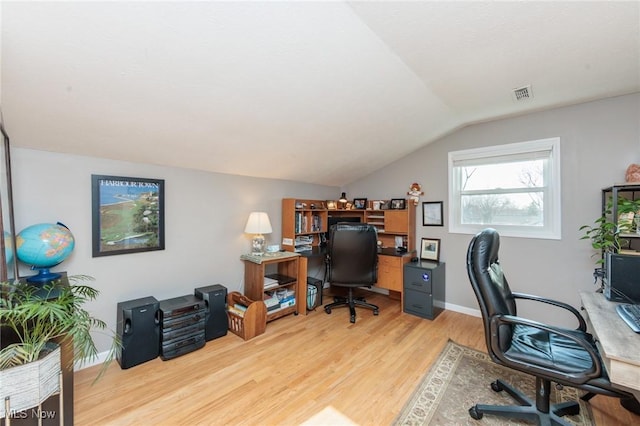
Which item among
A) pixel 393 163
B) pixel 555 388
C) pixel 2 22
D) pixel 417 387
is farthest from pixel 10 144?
pixel 555 388

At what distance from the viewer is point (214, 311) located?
8.54ft

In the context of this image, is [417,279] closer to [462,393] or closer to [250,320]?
[462,393]

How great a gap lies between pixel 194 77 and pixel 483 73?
2.12 m

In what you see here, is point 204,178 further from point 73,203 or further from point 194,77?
point 194,77

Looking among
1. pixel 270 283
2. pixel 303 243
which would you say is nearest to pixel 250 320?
pixel 270 283

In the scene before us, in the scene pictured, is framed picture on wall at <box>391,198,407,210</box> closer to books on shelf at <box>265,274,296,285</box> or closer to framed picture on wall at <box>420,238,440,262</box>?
framed picture on wall at <box>420,238,440,262</box>

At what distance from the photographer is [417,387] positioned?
1942 mm

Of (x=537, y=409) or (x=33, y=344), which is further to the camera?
(x=537, y=409)

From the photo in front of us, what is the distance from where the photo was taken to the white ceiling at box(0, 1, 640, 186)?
1278mm

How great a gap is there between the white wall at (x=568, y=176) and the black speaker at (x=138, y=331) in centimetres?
335

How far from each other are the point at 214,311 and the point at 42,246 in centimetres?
140

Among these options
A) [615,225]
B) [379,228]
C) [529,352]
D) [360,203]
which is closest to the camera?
[529,352]

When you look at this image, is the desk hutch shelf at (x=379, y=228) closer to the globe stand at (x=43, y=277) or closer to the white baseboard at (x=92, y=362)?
the white baseboard at (x=92, y=362)

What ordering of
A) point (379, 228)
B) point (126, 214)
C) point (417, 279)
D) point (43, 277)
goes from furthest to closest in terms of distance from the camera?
point (379, 228) → point (417, 279) → point (126, 214) → point (43, 277)
